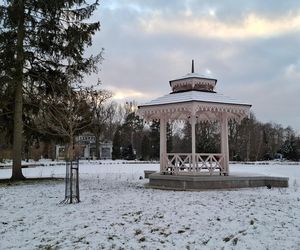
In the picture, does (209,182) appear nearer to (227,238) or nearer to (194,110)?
(194,110)

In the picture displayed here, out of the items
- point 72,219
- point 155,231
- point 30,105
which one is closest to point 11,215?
point 72,219

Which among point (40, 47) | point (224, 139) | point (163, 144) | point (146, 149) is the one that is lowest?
point (163, 144)

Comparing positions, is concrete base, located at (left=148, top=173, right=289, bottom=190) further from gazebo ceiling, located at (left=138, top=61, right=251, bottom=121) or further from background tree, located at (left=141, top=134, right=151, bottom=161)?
background tree, located at (left=141, top=134, right=151, bottom=161)

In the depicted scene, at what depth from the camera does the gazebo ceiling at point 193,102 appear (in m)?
15.0

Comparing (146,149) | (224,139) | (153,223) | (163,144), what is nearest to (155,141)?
(146,149)

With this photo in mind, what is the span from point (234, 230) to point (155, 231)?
154cm

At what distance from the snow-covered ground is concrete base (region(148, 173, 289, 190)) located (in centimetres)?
279

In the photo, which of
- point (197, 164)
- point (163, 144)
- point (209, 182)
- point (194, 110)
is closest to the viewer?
point (209, 182)

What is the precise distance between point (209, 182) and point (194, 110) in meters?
2.81

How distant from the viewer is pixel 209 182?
14320 millimetres

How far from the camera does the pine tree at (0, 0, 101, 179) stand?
1730cm

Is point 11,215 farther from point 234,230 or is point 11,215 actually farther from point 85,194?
point 234,230

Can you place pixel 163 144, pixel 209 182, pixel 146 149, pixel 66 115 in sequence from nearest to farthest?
pixel 209 182, pixel 163 144, pixel 66 115, pixel 146 149

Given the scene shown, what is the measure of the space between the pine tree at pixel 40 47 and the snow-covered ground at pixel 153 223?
772 centimetres
